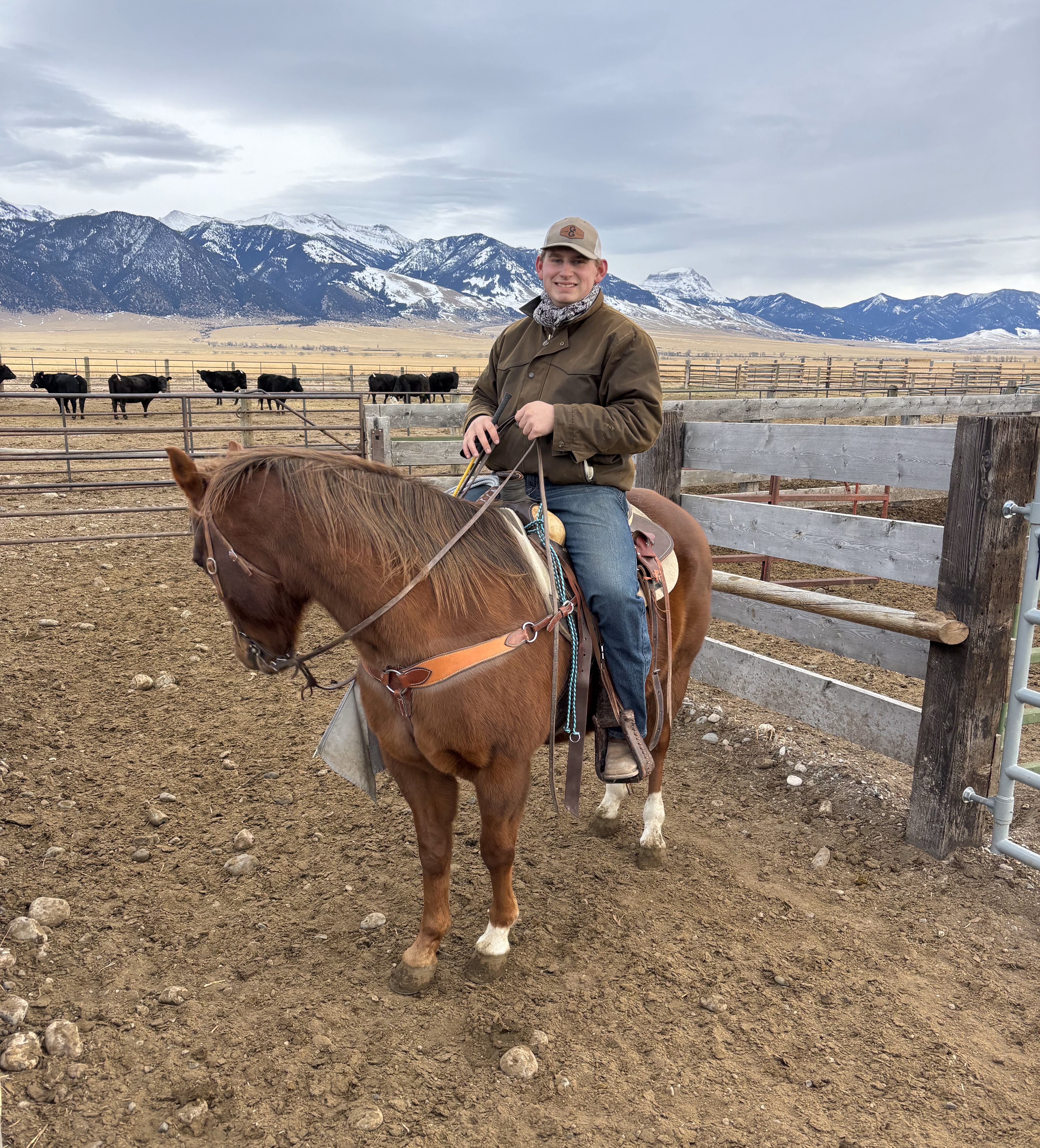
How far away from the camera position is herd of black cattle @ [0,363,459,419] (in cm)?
2348

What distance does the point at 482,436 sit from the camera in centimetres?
271

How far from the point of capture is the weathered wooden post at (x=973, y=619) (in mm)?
3188

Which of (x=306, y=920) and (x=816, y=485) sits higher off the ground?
(x=816, y=485)

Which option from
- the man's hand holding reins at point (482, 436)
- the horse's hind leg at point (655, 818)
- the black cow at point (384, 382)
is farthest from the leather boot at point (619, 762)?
the black cow at point (384, 382)

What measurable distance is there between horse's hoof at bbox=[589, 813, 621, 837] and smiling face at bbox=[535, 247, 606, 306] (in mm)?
2378

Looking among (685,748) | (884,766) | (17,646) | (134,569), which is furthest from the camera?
(134,569)

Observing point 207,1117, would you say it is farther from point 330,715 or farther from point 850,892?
point 330,715

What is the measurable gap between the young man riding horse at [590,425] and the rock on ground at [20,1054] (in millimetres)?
2013

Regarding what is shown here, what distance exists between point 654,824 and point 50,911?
248cm

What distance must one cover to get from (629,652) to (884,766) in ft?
7.80

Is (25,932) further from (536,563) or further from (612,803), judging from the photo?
(612,803)

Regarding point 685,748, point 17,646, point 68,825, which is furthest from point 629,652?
point 17,646

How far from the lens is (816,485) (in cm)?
1268

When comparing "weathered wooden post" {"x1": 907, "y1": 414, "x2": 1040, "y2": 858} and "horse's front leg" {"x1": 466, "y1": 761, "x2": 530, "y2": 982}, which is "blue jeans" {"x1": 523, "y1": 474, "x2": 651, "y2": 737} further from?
"weathered wooden post" {"x1": 907, "y1": 414, "x2": 1040, "y2": 858}
